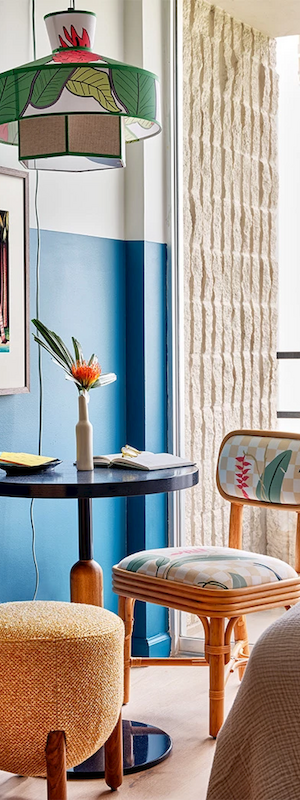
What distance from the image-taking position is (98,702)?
7.08ft

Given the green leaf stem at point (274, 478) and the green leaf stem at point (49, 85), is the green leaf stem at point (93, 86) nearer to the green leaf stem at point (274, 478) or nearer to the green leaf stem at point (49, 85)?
the green leaf stem at point (49, 85)

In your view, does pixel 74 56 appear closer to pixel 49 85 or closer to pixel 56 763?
pixel 49 85

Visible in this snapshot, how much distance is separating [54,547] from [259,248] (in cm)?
160

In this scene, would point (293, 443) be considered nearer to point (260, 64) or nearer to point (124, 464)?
point (124, 464)

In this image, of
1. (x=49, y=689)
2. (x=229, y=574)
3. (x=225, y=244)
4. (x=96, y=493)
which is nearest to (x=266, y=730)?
(x=49, y=689)

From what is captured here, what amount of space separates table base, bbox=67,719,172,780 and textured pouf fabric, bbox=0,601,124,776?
1.16 ft

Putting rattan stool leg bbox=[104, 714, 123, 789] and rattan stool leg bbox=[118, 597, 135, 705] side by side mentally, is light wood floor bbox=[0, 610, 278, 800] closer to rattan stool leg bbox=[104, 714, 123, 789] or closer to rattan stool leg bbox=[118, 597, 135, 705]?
rattan stool leg bbox=[104, 714, 123, 789]

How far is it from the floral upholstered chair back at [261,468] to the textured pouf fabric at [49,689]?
2.71ft

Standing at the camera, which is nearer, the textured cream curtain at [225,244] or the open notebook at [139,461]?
the open notebook at [139,461]

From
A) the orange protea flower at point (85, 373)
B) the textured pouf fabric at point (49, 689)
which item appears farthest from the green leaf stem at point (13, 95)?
the textured pouf fabric at point (49, 689)

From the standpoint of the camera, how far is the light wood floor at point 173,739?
242cm

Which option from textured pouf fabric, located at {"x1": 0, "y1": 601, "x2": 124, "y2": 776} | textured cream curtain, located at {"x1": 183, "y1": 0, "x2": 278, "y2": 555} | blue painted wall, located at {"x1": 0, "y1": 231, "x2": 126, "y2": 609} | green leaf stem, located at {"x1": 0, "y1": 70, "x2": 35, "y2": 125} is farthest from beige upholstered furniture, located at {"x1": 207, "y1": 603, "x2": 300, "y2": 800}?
textured cream curtain, located at {"x1": 183, "y1": 0, "x2": 278, "y2": 555}

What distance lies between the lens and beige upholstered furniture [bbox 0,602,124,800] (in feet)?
6.84

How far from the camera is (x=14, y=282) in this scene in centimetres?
288
